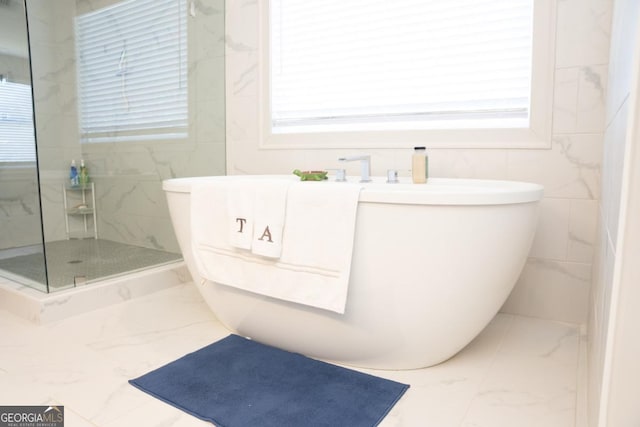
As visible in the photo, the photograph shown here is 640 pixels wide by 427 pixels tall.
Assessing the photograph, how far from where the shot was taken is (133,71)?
2.96m

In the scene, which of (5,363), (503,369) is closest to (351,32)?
(503,369)

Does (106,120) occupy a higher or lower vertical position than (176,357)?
higher

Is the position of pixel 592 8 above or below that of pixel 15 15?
below

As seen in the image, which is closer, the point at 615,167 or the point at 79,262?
the point at 615,167

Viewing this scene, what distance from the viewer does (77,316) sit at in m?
2.07

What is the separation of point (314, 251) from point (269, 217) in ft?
0.64

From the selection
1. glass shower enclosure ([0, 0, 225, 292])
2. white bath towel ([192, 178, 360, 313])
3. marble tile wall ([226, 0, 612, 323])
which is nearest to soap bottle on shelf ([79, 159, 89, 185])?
glass shower enclosure ([0, 0, 225, 292])

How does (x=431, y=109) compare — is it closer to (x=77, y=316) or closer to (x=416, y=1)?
(x=416, y=1)

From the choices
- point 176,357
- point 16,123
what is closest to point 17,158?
point 16,123

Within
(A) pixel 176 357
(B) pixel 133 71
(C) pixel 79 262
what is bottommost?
(A) pixel 176 357

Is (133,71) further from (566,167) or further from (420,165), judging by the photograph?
(566,167)

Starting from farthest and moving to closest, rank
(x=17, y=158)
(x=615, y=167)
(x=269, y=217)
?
1. (x=17, y=158)
2. (x=269, y=217)
3. (x=615, y=167)

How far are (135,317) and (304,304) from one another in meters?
1.00

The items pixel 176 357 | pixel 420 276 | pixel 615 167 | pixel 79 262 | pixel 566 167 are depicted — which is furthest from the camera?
pixel 79 262
